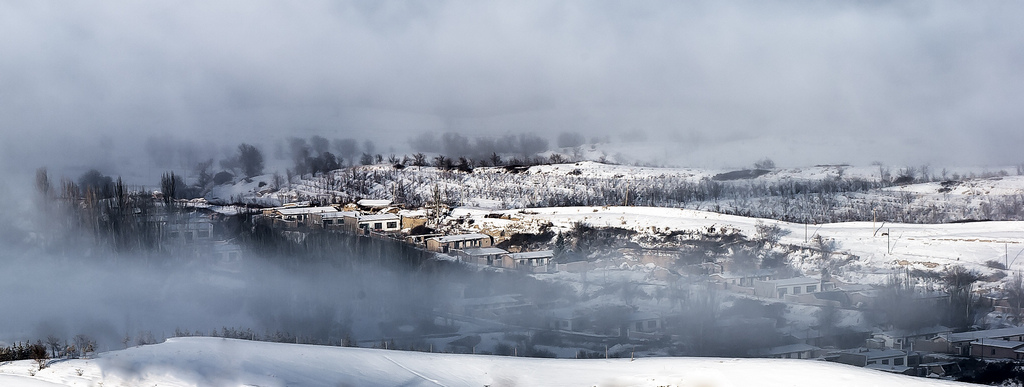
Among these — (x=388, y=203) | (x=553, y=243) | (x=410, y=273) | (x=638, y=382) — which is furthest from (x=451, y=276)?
(x=638, y=382)

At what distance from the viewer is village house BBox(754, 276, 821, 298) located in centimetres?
3000

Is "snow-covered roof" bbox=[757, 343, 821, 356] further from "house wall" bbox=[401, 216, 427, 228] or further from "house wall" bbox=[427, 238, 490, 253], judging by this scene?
"house wall" bbox=[401, 216, 427, 228]

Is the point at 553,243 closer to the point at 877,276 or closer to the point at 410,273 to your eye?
the point at 410,273

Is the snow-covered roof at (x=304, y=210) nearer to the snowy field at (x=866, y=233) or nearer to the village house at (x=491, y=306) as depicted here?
the snowy field at (x=866, y=233)

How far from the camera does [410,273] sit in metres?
35.8

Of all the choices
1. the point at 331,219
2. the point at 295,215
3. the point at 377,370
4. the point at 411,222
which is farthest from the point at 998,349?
the point at 295,215

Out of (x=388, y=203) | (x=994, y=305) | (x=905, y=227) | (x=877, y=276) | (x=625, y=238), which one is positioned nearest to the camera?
(x=994, y=305)

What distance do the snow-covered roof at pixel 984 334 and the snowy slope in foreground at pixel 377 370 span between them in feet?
42.3

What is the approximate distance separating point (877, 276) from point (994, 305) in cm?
522

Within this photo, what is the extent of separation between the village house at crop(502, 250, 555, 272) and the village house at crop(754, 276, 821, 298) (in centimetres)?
1046

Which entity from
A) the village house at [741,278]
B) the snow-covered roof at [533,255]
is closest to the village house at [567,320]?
the village house at [741,278]

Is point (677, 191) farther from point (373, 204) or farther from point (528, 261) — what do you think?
point (528, 261)

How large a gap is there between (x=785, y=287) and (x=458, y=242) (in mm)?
18508

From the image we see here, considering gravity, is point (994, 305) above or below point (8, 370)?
below
